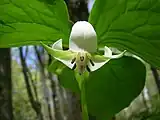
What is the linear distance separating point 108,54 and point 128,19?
0.04m

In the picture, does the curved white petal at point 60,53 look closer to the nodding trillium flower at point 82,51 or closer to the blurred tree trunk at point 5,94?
the nodding trillium flower at point 82,51

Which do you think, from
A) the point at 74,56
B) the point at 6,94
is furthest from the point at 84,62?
the point at 6,94

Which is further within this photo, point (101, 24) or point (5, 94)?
point (5, 94)

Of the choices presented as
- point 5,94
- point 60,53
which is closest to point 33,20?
point 60,53

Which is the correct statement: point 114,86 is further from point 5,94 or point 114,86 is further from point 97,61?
point 5,94

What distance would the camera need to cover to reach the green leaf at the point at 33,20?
0.30 metres

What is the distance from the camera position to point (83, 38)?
269 millimetres

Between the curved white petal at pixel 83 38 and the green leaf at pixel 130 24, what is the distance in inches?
1.2

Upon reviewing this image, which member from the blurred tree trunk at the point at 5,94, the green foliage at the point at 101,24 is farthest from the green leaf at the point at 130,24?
the blurred tree trunk at the point at 5,94

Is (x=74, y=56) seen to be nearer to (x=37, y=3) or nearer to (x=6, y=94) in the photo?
(x=37, y=3)

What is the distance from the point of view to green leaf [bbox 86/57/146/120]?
334mm

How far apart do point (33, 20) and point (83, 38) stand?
6 cm

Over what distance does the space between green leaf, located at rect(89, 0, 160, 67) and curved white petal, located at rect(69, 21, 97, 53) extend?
0.10 ft

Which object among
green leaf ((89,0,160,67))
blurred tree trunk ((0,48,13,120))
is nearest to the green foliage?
green leaf ((89,0,160,67))
